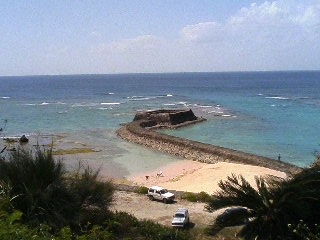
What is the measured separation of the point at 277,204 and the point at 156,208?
532 inches

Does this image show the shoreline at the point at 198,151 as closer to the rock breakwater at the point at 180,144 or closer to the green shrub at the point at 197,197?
the rock breakwater at the point at 180,144

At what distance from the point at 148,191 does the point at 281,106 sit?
248ft

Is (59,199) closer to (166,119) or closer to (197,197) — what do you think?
(197,197)

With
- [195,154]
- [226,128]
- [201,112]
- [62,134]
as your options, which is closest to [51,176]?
[195,154]

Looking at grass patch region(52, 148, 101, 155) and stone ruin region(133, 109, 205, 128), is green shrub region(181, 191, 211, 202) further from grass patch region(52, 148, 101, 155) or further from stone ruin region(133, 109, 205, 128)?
stone ruin region(133, 109, 205, 128)

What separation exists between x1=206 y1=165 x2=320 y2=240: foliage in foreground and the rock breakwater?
18.2 meters

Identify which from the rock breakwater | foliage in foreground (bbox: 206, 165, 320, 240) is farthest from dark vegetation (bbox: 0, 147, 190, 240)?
the rock breakwater

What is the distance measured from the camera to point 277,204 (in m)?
9.78

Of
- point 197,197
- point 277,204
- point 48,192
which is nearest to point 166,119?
point 197,197

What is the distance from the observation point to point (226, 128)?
206 ft

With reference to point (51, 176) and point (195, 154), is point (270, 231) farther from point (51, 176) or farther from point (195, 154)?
point (195, 154)

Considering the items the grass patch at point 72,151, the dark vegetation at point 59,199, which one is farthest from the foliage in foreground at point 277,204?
the grass patch at point 72,151

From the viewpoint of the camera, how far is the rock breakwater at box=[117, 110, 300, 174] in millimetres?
38975

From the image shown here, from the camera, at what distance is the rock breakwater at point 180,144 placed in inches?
1534
